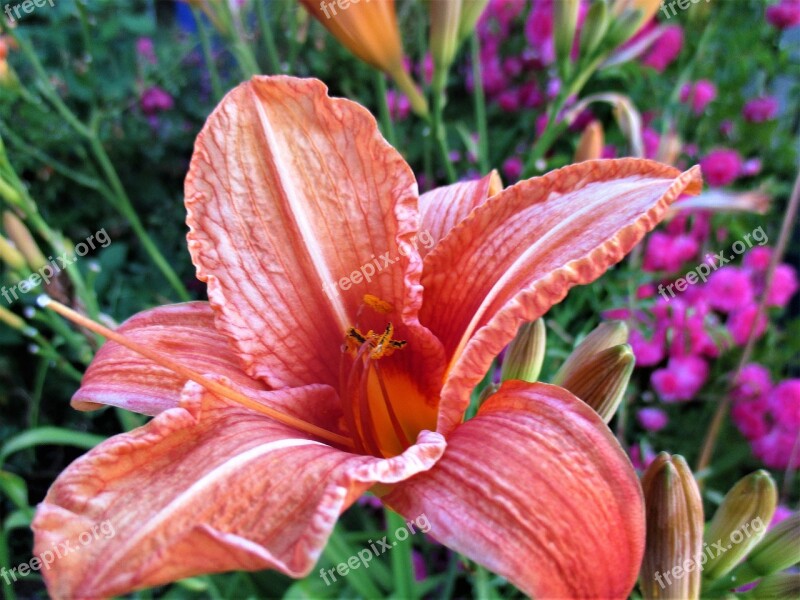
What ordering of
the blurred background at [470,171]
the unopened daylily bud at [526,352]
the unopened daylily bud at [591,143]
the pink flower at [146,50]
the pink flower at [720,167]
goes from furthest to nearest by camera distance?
the pink flower at [146,50] → the pink flower at [720,167] → the blurred background at [470,171] → the unopened daylily bud at [591,143] → the unopened daylily bud at [526,352]

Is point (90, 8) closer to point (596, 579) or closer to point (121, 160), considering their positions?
point (121, 160)

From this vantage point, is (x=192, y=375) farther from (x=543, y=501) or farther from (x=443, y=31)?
(x=443, y=31)

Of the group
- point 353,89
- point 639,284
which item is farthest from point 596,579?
point 353,89

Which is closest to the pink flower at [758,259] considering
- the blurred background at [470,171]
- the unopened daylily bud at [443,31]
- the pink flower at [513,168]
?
the blurred background at [470,171]

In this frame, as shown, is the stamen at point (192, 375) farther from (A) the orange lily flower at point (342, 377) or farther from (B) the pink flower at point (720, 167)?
(B) the pink flower at point (720, 167)

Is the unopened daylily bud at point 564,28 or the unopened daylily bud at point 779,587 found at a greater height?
the unopened daylily bud at point 564,28

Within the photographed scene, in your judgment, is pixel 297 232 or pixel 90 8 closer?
pixel 297 232

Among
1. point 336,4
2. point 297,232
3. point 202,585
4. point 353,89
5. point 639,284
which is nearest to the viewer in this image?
point 297,232
